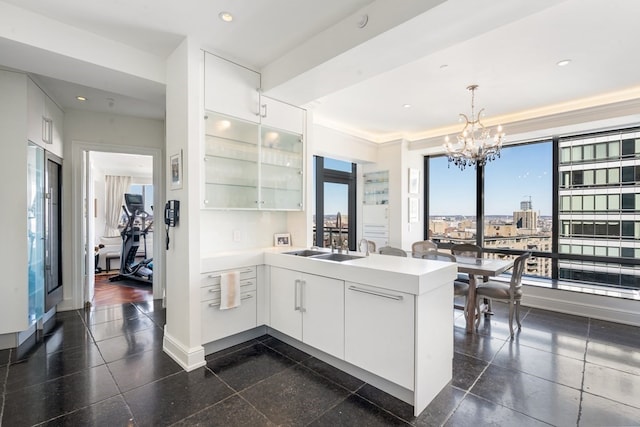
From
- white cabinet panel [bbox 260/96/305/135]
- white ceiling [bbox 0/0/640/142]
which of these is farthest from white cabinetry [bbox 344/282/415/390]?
white cabinet panel [bbox 260/96/305/135]

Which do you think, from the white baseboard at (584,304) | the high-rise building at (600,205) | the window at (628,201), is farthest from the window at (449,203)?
the window at (628,201)

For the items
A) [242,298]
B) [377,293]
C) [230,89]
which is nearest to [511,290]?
[377,293]

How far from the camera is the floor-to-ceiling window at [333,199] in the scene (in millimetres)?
5418

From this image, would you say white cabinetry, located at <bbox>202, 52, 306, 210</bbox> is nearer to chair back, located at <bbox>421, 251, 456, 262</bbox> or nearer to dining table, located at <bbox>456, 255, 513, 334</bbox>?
chair back, located at <bbox>421, 251, 456, 262</bbox>

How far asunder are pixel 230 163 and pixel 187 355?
1860 millimetres

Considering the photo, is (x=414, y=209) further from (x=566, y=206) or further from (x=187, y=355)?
(x=187, y=355)

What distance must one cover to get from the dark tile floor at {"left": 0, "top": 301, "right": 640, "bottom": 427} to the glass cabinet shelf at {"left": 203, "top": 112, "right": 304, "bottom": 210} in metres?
1.54

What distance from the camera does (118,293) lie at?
505 cm

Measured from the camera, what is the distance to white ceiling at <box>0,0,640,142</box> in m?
2.12

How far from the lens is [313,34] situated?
8.38 feet

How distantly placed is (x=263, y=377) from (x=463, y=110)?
434 centimetres

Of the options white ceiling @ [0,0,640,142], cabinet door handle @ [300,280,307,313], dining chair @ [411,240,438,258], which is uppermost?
white ceiling @ [0,0,640,142]

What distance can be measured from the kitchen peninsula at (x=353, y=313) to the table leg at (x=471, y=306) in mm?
1263

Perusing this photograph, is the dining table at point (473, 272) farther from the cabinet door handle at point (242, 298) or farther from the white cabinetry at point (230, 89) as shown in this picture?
the white cabinetry at point (230, 89)
